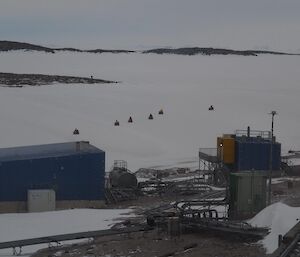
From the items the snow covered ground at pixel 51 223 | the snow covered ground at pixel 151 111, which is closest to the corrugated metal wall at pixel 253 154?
the snow covered ground at pixel 151 111

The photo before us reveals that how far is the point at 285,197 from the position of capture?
1777 cm

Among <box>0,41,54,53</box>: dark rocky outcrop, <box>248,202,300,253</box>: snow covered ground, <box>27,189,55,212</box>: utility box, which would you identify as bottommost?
<box>27,189,55,212</box>: utility box

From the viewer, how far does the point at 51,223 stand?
49.9ft

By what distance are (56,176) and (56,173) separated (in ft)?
0.29

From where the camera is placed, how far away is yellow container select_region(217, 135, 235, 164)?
21.0 m

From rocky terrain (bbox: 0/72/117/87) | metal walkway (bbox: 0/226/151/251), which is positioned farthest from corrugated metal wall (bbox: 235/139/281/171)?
rocky terrain (bbox: 0/72/117/87)

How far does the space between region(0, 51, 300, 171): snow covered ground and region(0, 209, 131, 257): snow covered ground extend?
8.79 m

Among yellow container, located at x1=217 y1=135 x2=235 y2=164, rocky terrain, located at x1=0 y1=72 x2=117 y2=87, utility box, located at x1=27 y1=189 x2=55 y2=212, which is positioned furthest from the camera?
rocky terrain, located at x1=0 y1=72 x2=117 y2=87

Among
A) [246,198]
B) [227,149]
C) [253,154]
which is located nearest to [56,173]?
[227,149]

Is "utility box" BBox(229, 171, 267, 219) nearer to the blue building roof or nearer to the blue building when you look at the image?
the blue building

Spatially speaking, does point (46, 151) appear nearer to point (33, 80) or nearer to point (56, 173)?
point (56, 173)

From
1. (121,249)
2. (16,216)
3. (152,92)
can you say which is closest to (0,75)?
(152,92)

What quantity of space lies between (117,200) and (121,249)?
22.6ft

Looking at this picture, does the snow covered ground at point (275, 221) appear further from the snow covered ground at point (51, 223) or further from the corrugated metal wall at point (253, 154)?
the corrugated metal wall at point (253, 154)
